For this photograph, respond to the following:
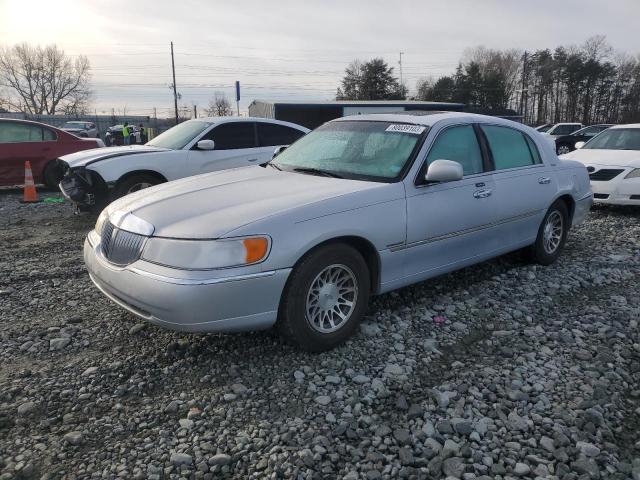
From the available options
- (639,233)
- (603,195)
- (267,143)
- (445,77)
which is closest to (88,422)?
(267,143)

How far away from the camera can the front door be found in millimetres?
3896

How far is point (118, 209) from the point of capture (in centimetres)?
374

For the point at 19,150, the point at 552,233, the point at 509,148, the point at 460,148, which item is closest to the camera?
the point at 460,148

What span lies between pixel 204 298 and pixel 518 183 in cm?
325

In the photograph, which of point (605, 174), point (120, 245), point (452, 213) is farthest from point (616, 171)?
point (120, 245)

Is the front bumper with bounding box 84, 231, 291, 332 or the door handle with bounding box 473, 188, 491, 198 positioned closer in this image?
the front bumper with bounding box 84, 231, 291, 332

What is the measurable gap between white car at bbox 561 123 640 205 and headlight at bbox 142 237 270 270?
6.93 meters

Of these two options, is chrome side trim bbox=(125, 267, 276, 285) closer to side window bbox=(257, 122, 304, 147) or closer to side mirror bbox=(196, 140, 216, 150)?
side mirror bbox=(196, 140, 216, 150)

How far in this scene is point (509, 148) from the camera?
495cm

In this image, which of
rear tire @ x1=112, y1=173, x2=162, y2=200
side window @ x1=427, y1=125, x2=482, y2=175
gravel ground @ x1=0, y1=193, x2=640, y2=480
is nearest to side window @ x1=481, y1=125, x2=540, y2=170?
side window @ x1=427, y1=125, x2=482, y2=175

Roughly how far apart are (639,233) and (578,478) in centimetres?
581

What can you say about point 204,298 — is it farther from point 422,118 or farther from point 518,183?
point 518,183

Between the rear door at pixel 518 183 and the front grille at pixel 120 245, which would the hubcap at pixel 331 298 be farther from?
the rear door at pixel 518 183

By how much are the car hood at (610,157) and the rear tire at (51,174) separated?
9.57m
